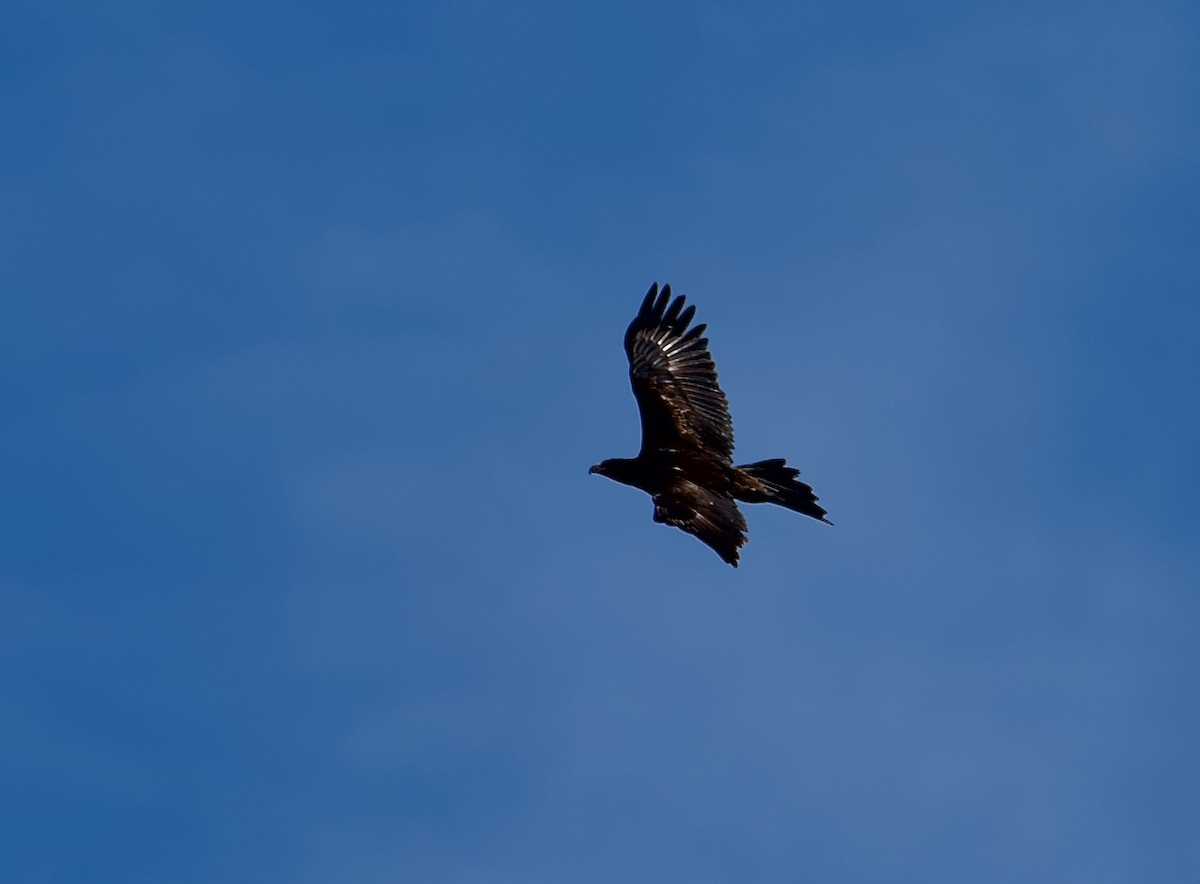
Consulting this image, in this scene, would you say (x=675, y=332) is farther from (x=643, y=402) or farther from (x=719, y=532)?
(x=719, y=532)

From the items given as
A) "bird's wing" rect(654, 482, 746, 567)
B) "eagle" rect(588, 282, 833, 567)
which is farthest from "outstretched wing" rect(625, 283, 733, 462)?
"bird's wing" rect(654, 482, 746, 567)

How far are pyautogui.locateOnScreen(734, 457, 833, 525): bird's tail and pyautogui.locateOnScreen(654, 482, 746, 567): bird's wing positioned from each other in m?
0.43

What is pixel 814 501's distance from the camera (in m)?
20.8

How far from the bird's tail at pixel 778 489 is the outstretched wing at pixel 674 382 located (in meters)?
0.51

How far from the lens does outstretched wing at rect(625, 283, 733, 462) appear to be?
21.2 m

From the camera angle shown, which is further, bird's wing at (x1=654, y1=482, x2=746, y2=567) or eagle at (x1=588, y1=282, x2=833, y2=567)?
eagle at (x1=588, y1=282, x2=833, y2=567)

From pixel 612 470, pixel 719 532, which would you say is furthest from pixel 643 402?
pixel 719 532

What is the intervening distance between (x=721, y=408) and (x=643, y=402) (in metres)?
1.11

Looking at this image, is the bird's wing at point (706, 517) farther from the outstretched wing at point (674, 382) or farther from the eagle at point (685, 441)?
the outstretched wing at point (674, 382)

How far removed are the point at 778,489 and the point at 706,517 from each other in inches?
57.5

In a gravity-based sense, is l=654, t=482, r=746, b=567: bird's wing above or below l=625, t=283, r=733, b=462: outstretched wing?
below

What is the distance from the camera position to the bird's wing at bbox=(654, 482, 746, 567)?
19.4 metres

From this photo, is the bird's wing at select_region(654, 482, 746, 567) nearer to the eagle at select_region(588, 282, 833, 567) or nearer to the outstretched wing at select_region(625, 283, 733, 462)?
the eagle at select_region(588, 282, 833, 567)

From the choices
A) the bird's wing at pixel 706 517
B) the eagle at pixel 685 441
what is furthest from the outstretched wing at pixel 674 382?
the bird's wing at pixel 706 517
